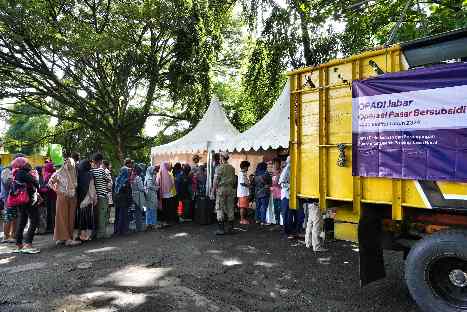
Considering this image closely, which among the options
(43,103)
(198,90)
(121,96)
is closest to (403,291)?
(198,90)

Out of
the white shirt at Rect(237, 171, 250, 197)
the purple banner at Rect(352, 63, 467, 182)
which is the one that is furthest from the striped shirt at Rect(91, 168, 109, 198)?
the purple banner at Rect(352, 63, 467, 182)

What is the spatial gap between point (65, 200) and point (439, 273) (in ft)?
23.2

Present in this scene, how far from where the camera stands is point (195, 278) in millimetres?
5715

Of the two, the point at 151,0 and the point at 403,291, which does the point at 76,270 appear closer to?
the point at 403,291

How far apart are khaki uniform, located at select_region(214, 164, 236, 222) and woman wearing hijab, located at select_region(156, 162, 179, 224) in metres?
1.84

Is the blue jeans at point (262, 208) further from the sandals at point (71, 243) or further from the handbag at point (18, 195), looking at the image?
the handbag at point (18, 195)

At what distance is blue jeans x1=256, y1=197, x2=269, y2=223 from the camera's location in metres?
10.5

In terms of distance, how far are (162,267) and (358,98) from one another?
13.2 ft

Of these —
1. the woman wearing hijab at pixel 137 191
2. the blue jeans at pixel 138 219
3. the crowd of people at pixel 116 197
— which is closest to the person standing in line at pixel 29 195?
the crowd of people at pixel 116 197

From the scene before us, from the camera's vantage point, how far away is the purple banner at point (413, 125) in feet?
12.2

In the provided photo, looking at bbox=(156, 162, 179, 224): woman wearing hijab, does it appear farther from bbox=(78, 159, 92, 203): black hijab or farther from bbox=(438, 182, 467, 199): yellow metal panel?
bbox=(438, 182, 467, 199): yellow metal panel

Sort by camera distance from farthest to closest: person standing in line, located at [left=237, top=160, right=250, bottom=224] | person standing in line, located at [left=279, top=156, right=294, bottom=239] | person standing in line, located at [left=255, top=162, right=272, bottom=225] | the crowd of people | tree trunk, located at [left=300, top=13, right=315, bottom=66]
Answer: tree trunk, located at [left=300, top=13, right=315, bottom=66]
person standing in line, located at [left=237, top=160, right=250, bottom=224]
person standing in line, located at [left=255, top=162, right=272, bottom=225]
person standing in line, located at [left=279, top=156, right=294, bottom=239]
the crowd of people

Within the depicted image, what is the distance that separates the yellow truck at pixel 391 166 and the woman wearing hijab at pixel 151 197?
218 inches

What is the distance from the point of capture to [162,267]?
20.8ft
